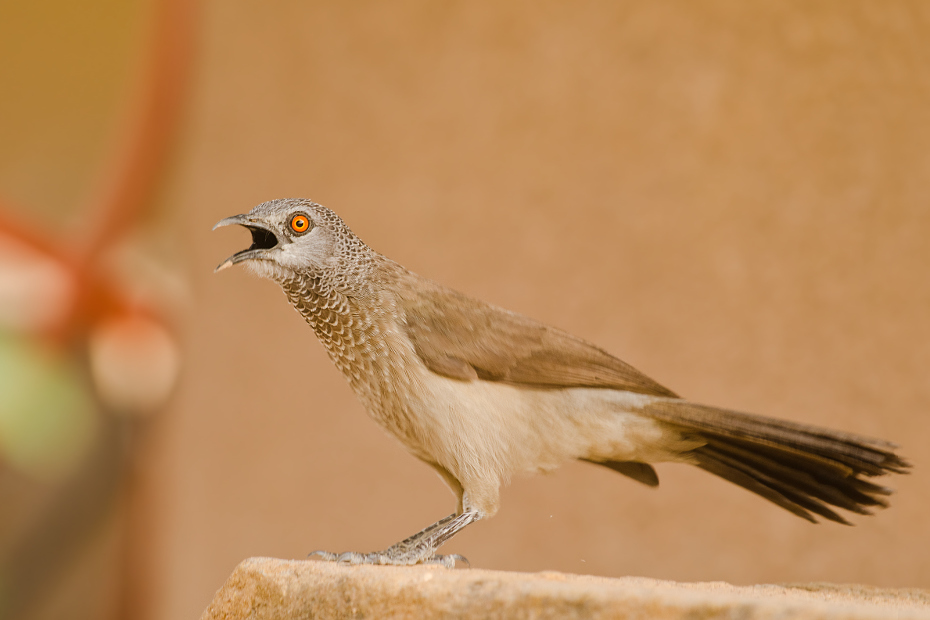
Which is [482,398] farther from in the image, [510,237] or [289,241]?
[510,237]

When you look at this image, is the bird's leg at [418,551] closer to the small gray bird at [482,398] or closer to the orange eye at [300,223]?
the small gray bird at [482,398]

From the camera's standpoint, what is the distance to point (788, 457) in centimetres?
138

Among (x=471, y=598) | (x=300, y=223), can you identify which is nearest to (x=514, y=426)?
(x=471, y=598)

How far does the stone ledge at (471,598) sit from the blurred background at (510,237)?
139cm

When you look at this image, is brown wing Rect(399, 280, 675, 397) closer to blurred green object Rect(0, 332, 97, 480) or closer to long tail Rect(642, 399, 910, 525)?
long tail Rect(642, 399, 910, 525)

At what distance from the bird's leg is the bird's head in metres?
0.47

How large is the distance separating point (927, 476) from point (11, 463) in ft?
10.4

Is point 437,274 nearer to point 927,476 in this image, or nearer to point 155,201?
point 155,201

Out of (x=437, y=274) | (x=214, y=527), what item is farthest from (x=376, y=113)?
(x=214, y=527)

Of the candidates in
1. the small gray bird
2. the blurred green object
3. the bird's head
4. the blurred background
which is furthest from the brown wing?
the blurred green object

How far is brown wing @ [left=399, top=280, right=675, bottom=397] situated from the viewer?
140 centimetres

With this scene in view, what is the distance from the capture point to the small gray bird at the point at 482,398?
1.36m

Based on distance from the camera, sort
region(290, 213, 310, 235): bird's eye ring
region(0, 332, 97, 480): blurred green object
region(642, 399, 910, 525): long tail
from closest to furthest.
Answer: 1. region(642, 399, 910, 525): long tail
2. region(290, 213, 310, 235): bird's eye ring
3. region(0, 332, 97, 480): blurred green object

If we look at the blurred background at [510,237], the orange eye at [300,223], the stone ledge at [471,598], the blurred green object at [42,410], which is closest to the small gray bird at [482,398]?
the orange eye at [300,223]
